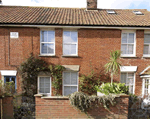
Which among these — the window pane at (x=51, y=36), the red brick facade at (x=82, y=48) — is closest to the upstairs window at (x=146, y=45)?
the red brick facade at (x=82, y=48)

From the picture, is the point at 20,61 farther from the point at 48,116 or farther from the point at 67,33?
the point at 48,116

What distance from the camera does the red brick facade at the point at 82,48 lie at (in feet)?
25.0

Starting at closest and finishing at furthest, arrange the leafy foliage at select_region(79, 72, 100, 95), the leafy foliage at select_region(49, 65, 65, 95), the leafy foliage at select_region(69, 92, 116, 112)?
the leafy foliage at select_region(69, 92, 116, 112)
the leafy foliage at select_region(49, 65, 65, 95)
the leafy foliage at select_region(79, 72, 100, 95)

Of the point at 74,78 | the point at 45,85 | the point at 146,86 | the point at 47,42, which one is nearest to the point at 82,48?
the point at 74,78

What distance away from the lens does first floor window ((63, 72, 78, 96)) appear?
7.86 meters

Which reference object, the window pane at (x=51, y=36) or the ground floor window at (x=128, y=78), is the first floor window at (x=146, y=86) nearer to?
the ground floor window at (x=128, y=78)

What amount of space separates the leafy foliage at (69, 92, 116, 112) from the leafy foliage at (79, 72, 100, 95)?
2776 mm

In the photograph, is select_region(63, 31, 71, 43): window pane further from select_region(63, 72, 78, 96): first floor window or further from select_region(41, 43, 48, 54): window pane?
select_region(63, 72, 78, 96): first floor window

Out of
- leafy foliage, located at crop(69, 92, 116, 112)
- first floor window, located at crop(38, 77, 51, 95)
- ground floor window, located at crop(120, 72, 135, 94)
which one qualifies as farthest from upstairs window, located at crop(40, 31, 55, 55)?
ground floor window, located at crop(120, 72, 135, 94)

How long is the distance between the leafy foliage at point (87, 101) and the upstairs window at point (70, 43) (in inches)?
151

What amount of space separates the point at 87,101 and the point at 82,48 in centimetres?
404

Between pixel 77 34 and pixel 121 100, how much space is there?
16.6ft

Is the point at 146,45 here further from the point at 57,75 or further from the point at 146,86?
the point at 57,75

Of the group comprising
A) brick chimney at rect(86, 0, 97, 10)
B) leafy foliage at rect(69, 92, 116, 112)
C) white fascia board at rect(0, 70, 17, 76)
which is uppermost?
brick chimney at rect(86, 0, 97, 10)
